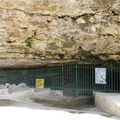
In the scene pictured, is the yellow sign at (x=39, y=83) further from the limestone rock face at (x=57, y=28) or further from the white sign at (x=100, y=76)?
the white sign at (x=100, y=76)

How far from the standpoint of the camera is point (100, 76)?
14.1m

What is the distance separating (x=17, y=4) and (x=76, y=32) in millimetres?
2389

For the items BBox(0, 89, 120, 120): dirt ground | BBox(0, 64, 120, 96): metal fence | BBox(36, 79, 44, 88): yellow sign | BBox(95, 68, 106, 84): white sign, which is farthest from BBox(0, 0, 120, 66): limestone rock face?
BBox(0, 89, 120, 120): dirt ground

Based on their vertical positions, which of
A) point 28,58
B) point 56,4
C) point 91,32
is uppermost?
point 56,4

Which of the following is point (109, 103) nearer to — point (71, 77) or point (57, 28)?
point (57, 28)

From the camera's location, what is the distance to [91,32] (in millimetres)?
12312

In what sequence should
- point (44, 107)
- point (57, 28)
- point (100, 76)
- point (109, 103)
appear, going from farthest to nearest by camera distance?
point (100, 76)
point (57, 28)
point (44, 107)
point (109, 103)

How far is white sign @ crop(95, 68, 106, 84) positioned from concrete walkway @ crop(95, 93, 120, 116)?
162cm

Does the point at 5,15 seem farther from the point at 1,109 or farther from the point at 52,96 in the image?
the point at 52,96

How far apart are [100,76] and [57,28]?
320 centimetres

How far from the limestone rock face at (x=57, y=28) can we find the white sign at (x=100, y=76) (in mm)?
820

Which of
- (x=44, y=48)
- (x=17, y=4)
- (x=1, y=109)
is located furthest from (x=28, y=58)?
(x=1, y=109)

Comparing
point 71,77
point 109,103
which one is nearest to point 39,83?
point 71,77

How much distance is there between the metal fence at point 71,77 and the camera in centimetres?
1466
